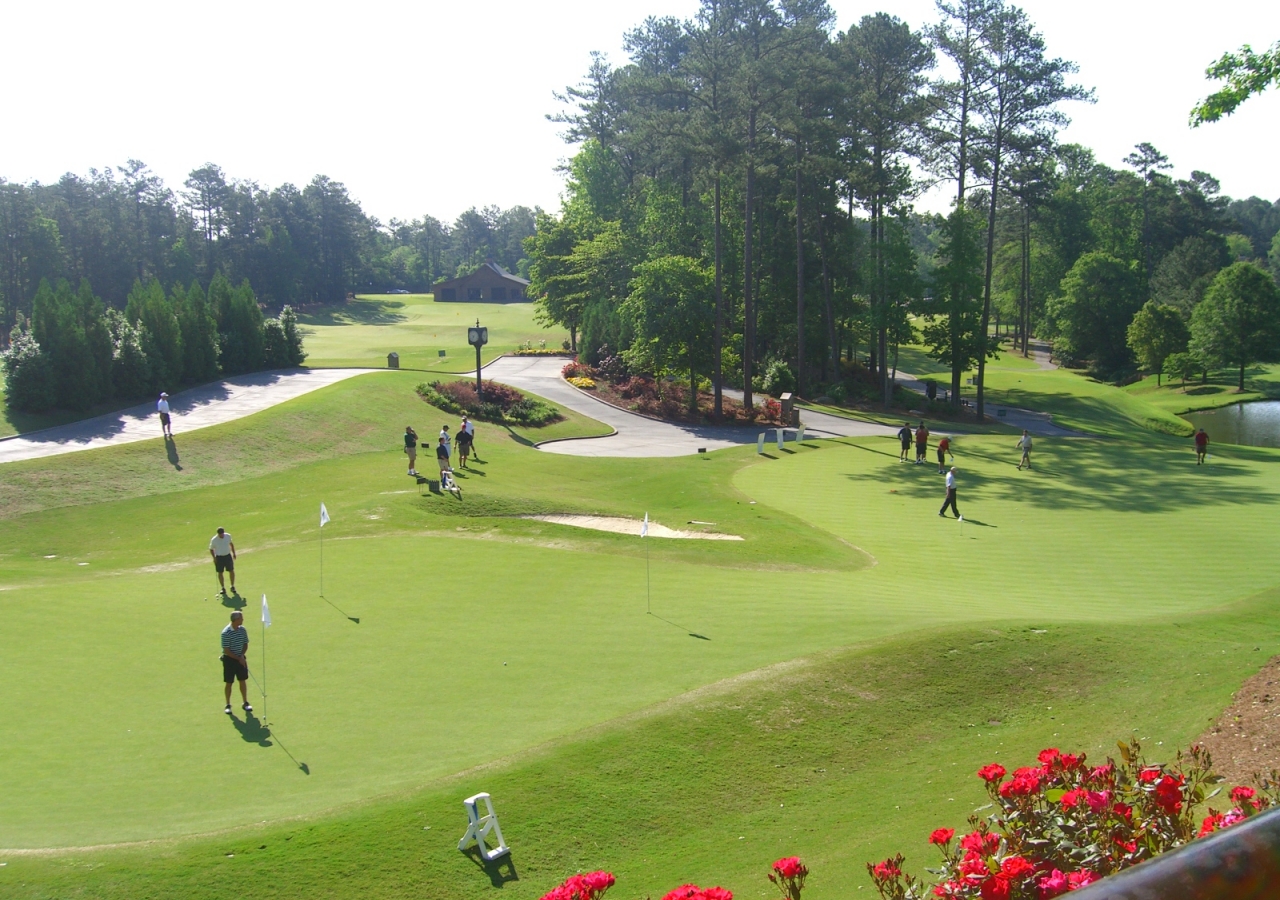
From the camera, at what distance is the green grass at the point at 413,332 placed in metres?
79.1

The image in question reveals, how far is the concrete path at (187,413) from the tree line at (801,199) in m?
20.3

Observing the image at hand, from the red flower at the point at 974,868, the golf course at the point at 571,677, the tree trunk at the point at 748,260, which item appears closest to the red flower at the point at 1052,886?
the red flower at the point at 974,868

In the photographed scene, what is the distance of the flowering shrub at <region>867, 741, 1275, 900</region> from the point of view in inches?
214

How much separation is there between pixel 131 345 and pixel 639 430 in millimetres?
26437

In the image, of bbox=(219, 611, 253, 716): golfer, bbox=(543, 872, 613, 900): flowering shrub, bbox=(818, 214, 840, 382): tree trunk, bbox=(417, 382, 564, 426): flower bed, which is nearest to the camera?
bbox=(543, 872, 613, 900): flowering shrub

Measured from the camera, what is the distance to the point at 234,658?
14.4 meters

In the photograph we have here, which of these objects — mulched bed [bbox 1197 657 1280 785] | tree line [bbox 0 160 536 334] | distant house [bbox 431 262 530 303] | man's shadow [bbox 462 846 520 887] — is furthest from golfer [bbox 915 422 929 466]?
distant house [bbox 431 262 530 303]

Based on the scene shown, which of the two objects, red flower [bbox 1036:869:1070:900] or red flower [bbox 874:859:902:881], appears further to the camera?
red flower [bbox 874:859:902:881]

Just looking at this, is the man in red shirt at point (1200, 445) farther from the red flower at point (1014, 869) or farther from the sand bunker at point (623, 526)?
the red flower at point (1014, 869)

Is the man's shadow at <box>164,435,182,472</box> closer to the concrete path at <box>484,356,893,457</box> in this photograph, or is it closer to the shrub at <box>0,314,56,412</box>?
the shrub at <box>0,314,56,412</box>

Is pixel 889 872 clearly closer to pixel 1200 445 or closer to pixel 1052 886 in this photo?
pixel 1052 886

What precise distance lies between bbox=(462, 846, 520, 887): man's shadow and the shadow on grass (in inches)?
4245

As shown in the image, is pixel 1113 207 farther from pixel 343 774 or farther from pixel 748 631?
pixel 343 774

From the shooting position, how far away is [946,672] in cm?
1506
